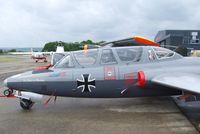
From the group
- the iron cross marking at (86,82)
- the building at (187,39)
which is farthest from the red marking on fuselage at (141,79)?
the building at (187,39)

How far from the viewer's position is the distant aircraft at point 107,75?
22.4ft

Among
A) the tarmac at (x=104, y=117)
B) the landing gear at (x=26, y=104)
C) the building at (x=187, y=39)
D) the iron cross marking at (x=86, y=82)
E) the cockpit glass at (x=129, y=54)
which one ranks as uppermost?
the building at (x=187, y=39)

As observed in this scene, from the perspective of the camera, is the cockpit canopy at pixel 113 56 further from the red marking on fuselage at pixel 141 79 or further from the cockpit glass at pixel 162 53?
the red marking on fuselage at pixel 141 79

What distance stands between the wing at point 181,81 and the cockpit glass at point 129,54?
103cm

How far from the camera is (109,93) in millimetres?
6902

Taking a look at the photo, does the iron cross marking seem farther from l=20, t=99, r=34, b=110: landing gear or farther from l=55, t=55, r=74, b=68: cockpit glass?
l=20, t=99, r=34, b=110: landing gear

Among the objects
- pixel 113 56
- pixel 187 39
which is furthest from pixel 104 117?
pixel 187 39

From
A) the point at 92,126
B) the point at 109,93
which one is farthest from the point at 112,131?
the point at 109,93


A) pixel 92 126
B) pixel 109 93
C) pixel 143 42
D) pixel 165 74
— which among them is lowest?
pixel 92 126

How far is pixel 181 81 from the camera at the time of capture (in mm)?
5758

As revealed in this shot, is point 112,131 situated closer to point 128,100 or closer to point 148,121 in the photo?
point 148,121

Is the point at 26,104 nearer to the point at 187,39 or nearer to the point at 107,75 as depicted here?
the point at 107,75

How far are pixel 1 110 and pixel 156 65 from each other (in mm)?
5115

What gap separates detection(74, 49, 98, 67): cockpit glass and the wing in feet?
6.37
